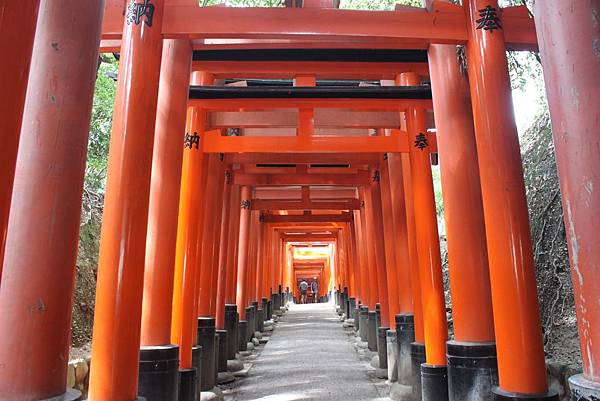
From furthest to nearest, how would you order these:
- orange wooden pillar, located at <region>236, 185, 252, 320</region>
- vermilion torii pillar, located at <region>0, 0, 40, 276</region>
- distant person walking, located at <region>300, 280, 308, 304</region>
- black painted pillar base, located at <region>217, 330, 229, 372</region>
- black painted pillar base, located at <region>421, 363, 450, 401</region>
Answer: distant person walking, located at <region>300, 280, 308, 304</region>, orange wooden pillar, located at <region>236, 185, 252, 320</region>, black painted pillar base, located at <region>217, 330, 229, 372</region>, black painted pillar base, located at <region>421, 363, 450, 401</region>, vermilion torii pillar, located at <region>0, 0, 40, 276</region>

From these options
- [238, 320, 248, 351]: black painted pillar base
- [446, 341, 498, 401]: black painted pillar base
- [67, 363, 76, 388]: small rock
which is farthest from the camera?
[238, 320, 248, 351]: black painted pillar base

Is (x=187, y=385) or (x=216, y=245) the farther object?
(x=216, y=245)

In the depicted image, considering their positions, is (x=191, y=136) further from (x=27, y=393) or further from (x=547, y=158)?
(x=547, y=158)

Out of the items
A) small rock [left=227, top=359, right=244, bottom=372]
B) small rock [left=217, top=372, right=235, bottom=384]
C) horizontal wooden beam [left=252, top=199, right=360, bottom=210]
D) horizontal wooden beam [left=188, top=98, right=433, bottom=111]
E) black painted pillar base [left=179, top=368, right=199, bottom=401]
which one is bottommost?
small rock [left=217, top=372, right=235, bottom=384]

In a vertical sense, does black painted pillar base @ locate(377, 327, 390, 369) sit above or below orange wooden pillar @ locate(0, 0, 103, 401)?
below

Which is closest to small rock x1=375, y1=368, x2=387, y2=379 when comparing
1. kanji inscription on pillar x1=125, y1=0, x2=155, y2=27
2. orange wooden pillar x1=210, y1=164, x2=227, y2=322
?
orange wooden pillar x1=210, y1=164, x2=227, y2=322

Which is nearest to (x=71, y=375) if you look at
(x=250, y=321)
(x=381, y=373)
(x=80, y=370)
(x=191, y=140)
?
(x=80, y=370)

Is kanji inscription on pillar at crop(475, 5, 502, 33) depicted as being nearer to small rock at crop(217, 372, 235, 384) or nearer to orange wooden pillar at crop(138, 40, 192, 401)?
orange wooden pillar at crop(138, 40, 192, 401)

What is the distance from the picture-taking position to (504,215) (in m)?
3.36

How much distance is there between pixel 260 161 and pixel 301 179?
6.80 feet

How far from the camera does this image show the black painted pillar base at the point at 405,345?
19.7 feet

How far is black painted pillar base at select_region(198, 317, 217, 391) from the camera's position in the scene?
6172 mm

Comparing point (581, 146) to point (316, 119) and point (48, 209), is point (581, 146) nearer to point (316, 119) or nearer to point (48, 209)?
point (48, 209)

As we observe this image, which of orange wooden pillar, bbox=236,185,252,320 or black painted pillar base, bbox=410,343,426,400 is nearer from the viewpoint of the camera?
black painted pillar base, bbox=410,343,426,400
